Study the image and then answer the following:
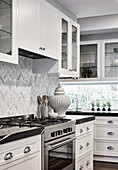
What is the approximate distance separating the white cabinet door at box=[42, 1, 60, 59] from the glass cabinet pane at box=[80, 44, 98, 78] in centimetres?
193

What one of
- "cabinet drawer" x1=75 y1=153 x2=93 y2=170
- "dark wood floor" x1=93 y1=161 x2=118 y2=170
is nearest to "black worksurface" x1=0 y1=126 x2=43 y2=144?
"cabinet drawer" x1=75 y1=153 x2=93 y2=170

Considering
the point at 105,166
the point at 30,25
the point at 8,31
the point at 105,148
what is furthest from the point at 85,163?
the point at 8,31

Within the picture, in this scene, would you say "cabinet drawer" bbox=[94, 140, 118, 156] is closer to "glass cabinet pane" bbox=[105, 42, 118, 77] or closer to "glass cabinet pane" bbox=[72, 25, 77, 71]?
"glass cabinet pane" bbox=[105, 42, 118, 77]

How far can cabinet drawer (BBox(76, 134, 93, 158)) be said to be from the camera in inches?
146

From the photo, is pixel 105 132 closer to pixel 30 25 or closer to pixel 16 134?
pixel 30 25

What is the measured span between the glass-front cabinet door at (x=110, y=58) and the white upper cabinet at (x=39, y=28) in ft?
6.38

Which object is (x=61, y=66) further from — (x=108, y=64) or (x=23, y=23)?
(x=108, y=64)

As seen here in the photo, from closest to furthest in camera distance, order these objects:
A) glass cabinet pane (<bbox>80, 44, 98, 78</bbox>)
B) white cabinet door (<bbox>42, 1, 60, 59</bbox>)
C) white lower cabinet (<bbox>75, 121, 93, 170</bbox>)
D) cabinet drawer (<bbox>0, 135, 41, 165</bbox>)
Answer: cabinet drawer (<bbox>0, 135, 41, 165</bbox>) → white cabinet door (<bbox>42, 1, 60, 59</bbox>) → white lower cabinet (<bbox>75, 121, 93, 170</bbox>) → glass cabinet pane (<bbox>80, 44, 98, 78</bbox>)

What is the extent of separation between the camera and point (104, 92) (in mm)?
5930

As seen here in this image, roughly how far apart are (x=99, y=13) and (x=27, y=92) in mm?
1899

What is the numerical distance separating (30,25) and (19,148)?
1376mm

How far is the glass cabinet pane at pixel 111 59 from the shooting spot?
5.45 metres

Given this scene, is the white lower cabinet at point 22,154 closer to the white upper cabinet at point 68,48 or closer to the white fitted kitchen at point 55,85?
the white fitted kitchen at point 55,85

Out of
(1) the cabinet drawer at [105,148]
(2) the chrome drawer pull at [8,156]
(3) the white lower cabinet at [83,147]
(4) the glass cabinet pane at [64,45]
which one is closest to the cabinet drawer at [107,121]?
(1) the cabinet drawer at [105,148]
